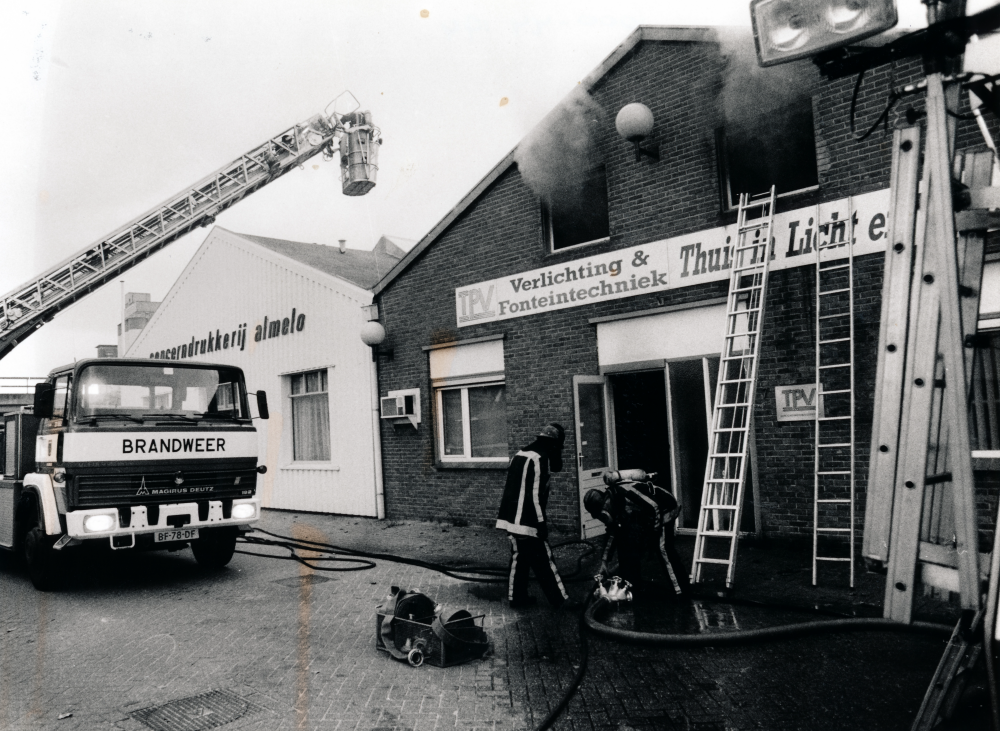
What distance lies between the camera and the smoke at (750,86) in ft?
27.6

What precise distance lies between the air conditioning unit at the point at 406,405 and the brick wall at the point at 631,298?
0.14 metres

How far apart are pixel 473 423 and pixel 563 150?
4295 mm

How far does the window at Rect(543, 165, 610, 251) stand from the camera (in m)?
10.3

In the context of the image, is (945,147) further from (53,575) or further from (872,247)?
(53,575)

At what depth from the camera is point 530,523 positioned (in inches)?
257

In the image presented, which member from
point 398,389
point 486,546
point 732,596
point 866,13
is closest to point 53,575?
point 486,546

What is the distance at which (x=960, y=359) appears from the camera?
255 centimetres

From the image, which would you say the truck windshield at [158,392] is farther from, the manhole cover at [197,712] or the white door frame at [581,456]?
the manhole cover at [197,712]

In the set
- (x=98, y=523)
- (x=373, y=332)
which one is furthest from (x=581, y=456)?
(x=98, y=523)

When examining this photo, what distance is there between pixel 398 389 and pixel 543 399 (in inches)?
123

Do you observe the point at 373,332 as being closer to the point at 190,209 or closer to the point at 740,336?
the point at 740,336

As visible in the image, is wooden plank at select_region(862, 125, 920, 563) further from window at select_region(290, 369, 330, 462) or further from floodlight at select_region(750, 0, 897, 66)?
window at select_region(290, 369, 330, 462)

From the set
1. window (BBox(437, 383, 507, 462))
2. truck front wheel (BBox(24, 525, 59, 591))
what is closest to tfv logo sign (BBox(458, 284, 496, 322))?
window (BBox(437, 383, 507, 462))

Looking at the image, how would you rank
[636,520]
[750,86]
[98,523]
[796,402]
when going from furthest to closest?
[750,86], [796,402], [98,523], [636,520]
